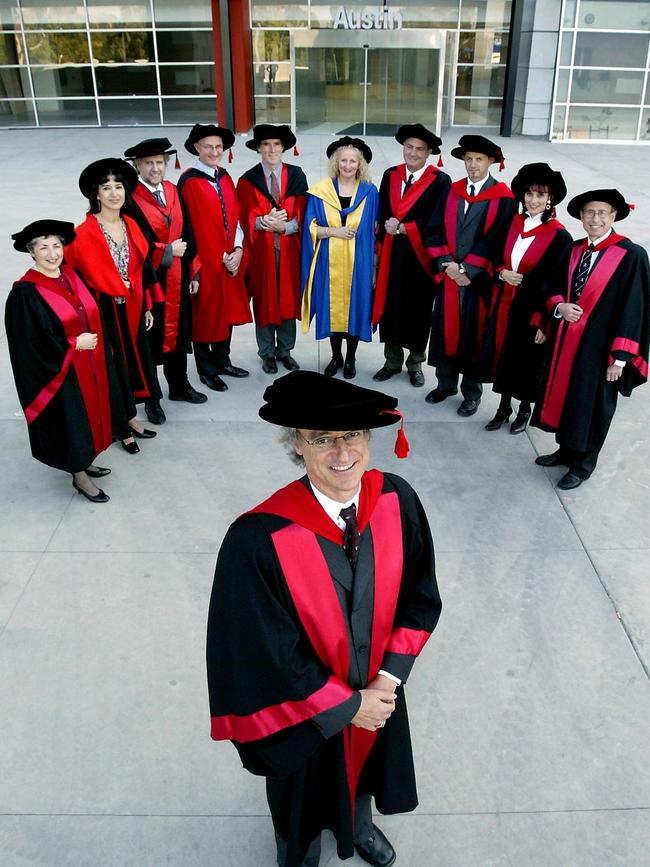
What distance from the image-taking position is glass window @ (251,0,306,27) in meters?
19.0

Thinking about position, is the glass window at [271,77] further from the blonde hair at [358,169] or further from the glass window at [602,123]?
the blonde hair at [358,169]

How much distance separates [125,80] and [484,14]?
9332 mm

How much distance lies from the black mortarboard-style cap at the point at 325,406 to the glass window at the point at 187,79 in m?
20.7

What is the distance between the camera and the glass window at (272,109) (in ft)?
66.1

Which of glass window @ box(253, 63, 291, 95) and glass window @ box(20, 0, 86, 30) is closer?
glass window @ box(20, 0, 86, 30)

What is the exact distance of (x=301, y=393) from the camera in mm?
1940

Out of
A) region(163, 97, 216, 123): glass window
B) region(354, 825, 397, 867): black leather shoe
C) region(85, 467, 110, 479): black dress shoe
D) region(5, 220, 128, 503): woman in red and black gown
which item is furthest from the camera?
region(163, 97, 216, 123): glass window

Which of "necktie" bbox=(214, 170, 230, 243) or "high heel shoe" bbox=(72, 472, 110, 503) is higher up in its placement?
"necktie" bbox=(214, 170, 230, 243)

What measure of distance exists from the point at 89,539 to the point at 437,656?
→ 6.60 feet

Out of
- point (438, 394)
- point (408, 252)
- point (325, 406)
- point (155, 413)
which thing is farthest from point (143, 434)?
point (325, 406)

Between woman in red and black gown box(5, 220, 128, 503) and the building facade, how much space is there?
15.0 metres

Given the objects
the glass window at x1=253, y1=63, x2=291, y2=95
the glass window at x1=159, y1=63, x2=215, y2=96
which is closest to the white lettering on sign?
the glass window at x1=253, y1=63, x2=291, y2=95

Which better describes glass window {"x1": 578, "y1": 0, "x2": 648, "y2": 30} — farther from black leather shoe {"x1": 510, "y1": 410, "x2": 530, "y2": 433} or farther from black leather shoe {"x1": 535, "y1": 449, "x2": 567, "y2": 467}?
black leather shoe {"x1": 535, "y1": 449, "x2": 567, "y2": 467}

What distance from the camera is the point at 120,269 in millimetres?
4660
